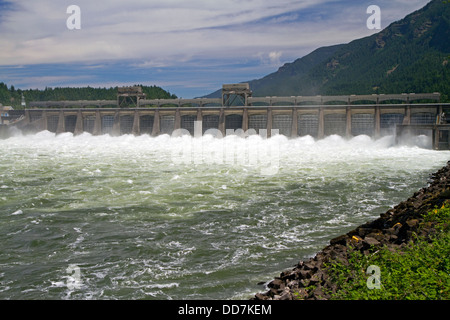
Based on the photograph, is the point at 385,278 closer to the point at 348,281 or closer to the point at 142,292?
the point at 348,281

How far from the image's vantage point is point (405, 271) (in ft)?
30.7

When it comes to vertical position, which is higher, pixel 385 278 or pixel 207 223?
pixel 385 278

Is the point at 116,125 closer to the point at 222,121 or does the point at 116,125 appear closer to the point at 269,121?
the point at 222,121

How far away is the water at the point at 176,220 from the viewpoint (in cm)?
1304

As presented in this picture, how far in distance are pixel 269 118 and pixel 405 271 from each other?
59.9 meters

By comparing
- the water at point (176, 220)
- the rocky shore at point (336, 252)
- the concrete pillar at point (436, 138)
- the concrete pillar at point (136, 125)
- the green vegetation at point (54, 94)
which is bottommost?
the water at point (176, 220)

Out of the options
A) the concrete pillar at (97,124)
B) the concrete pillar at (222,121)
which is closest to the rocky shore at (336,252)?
the concrete pillar at (222,121)

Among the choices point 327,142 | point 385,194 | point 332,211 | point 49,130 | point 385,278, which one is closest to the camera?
point 385,278

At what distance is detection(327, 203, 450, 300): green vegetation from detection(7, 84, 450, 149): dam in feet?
151

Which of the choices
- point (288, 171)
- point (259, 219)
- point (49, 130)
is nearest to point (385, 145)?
point (288, 171)

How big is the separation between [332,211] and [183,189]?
1062 centimetres

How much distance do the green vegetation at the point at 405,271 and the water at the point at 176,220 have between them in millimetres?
2884

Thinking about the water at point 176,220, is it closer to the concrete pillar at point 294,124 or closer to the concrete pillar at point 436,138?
the concrete pillar at point 436,138
